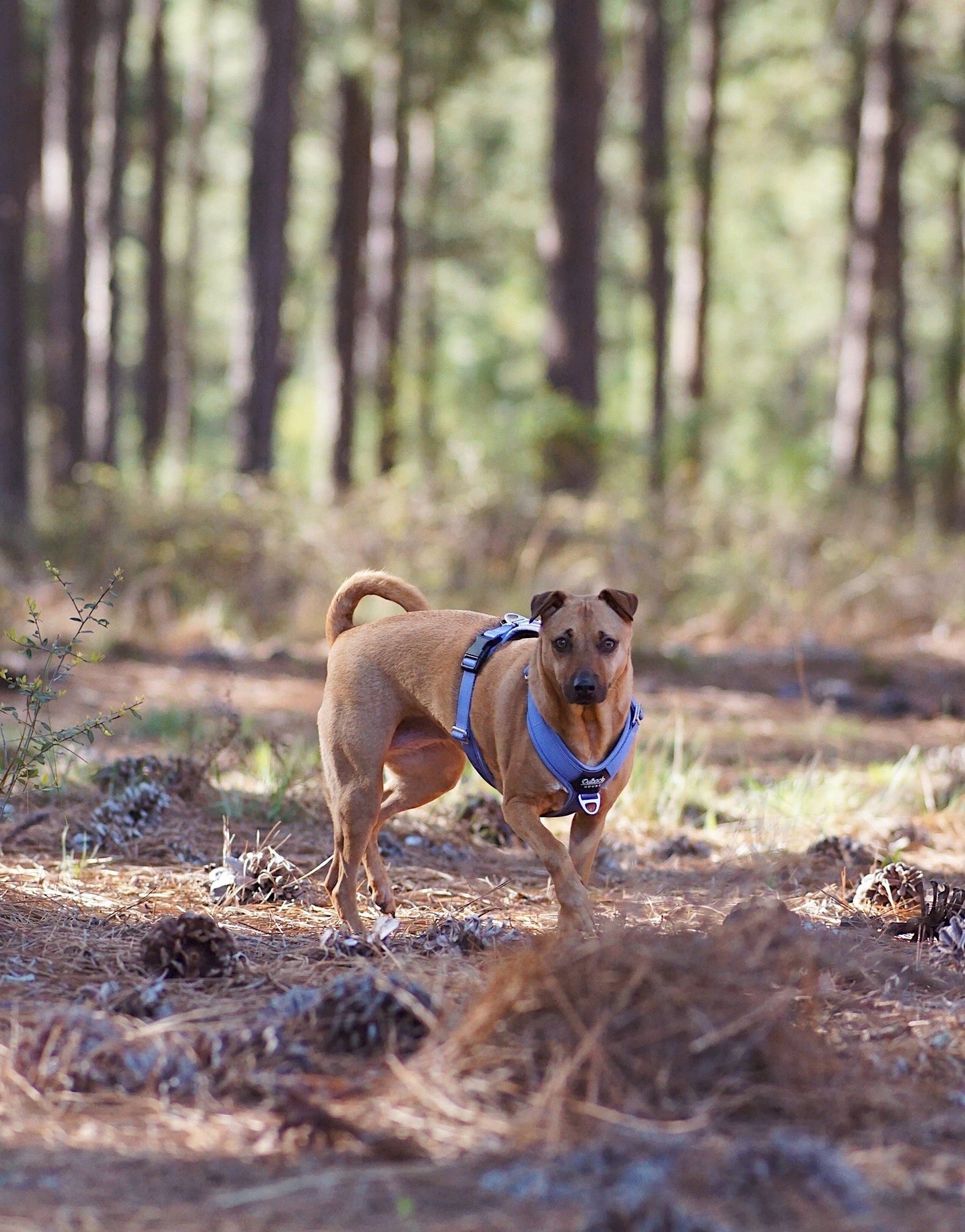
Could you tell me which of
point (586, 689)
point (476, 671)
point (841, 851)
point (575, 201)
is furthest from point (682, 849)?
point (575, 201)

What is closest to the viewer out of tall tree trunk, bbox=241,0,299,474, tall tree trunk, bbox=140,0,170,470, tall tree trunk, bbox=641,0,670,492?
→ tall tree trunk, bbox=241,0,299,474

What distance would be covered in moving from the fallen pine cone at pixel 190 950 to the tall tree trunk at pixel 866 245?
16510 mm

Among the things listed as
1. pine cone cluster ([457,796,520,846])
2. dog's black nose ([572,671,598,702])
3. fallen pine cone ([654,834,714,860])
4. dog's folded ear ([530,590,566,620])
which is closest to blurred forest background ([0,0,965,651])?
pine cone cluster ([457,796,520,846])

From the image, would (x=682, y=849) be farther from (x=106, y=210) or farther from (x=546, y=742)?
(x=106, y=210)

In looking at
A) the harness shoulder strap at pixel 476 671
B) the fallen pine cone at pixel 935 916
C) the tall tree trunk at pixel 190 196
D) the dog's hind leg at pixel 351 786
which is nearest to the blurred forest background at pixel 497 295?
the tall tree trunk at pixel 190 196

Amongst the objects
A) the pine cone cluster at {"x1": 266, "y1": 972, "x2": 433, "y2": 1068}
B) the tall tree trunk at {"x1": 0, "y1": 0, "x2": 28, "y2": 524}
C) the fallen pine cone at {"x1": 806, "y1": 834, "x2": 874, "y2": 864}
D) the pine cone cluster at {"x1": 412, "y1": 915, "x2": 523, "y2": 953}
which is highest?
the tall tree trunk at {"x1": 0, "y1": 0, "x2": 28, "y2": 524}

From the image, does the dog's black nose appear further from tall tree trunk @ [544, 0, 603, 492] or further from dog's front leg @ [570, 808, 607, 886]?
tall tree trunk @ [544, 0, 603, 492]

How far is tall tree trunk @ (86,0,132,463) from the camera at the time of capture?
75.3 feet

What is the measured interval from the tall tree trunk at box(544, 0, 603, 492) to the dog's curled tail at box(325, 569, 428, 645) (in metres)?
9.35

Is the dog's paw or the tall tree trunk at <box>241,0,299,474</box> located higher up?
the tall tree trunk at <box>241,0,299,474</box>

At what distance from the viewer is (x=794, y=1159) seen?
8.87 feet

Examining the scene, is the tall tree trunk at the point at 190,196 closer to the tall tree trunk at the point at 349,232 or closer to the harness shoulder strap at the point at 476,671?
the tall tree trunk at the point at 349,232

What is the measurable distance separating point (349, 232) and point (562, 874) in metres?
21.3

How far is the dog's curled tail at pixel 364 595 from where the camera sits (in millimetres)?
5309
